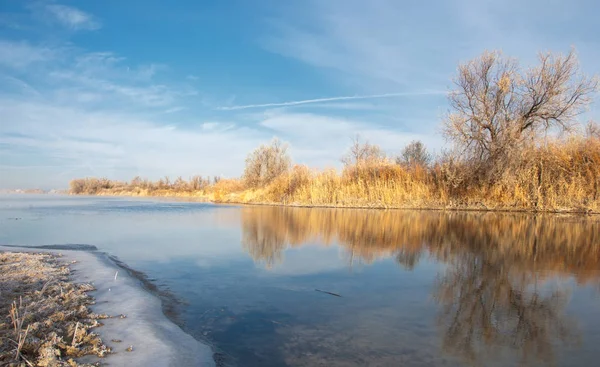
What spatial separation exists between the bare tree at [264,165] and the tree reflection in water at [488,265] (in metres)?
26.3

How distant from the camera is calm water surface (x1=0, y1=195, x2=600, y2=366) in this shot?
120 inches

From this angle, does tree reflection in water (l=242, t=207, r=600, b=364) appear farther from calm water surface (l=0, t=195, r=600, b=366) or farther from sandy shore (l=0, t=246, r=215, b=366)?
sandy shore (l=0, t=246, r=215, b=366)

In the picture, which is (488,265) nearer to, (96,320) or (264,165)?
(96,320)

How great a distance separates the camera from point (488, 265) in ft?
20.8

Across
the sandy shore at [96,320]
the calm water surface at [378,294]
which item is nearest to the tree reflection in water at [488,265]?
the calm water surface at [378,294]

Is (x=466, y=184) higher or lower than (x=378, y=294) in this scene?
higher

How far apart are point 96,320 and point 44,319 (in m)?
0.40

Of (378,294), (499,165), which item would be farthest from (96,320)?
(499,165)

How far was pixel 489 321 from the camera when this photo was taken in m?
3.69

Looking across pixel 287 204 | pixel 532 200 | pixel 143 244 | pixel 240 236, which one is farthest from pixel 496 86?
pixel 143 244

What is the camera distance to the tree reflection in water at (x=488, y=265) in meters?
3.34

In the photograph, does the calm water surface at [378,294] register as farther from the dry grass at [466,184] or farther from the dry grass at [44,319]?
the dry grass at [466,184]

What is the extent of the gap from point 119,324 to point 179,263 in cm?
316

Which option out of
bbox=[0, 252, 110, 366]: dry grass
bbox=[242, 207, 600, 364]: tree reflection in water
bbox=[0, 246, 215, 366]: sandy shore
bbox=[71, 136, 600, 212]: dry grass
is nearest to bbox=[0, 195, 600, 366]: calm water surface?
bbox=[242, 207, 600, 364]: tree reflection in water
